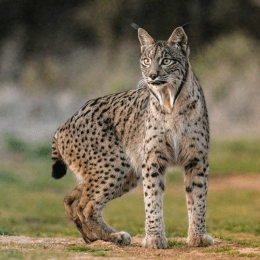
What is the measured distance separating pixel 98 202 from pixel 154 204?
0.73 m

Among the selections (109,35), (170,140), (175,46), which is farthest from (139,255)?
(109,35)

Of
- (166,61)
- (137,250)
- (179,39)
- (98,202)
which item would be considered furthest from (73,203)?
(179,39)

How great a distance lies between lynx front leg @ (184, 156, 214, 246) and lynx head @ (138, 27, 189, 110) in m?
0.65

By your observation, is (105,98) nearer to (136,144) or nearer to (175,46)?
(136,144)

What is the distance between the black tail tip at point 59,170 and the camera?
613 centimetres

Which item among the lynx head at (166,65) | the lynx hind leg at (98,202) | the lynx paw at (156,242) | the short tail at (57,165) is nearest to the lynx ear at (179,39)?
the lynx head at (166,65)

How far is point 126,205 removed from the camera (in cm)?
1182

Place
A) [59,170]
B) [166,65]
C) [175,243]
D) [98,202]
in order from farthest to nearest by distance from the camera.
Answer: [59,170] < [98,202] < [175,243] < [166,65]

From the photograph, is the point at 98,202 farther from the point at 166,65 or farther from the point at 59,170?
the point at 166,65

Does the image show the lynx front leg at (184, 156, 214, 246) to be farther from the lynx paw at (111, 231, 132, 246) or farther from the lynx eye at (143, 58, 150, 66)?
the lynx eye at (143, 58, 150, 66)

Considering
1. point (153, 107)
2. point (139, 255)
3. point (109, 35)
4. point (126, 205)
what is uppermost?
point (109, 35)

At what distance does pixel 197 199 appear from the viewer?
5.29 meters

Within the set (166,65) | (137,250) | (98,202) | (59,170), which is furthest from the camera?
(59,170)

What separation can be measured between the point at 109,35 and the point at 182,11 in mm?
2950
